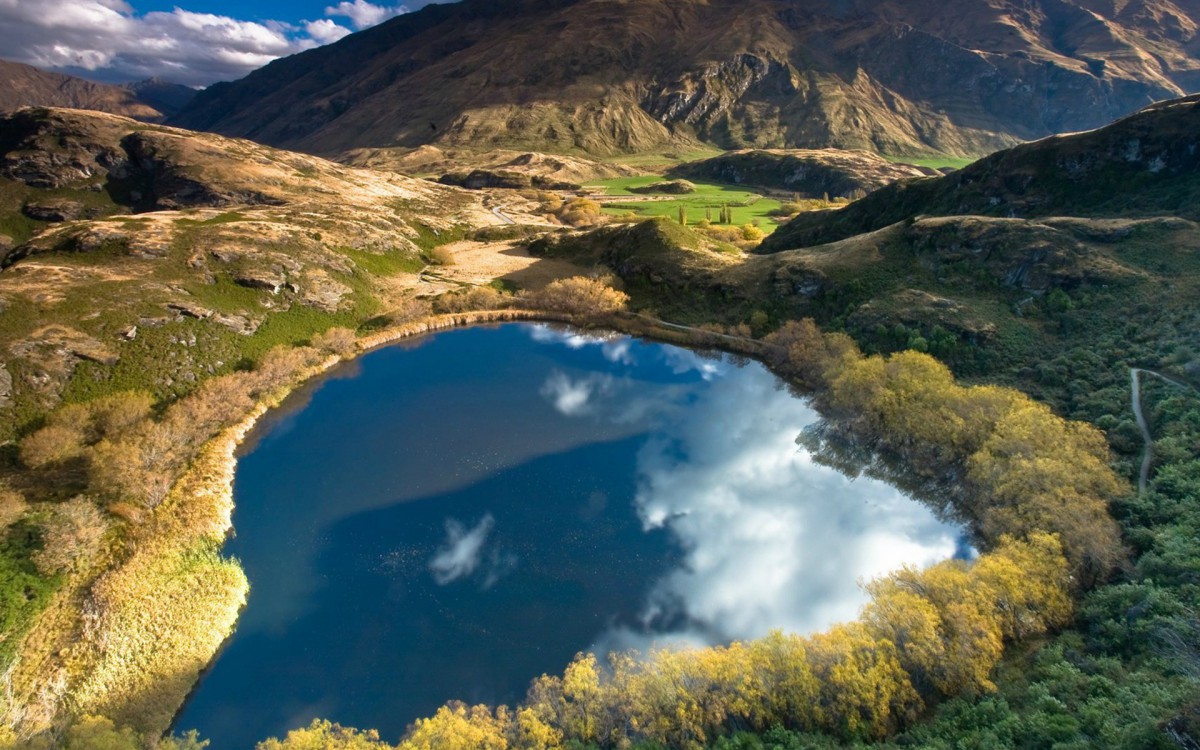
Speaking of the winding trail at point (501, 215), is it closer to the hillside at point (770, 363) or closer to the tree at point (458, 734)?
the hillside at point (770, 363)

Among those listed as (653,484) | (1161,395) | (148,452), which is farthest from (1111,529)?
(148,452)

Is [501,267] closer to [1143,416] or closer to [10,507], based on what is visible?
[10,507]

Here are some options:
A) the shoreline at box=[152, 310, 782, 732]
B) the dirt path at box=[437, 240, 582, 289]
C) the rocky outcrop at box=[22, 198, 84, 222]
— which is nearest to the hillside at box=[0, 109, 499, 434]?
the rocky outcrop at box=[22, 198, 84, 222]

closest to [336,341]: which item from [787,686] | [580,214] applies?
[787,686]

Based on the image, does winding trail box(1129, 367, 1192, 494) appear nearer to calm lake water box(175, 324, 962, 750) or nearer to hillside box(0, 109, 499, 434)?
calm lake water box(175, 324, 962, 750)

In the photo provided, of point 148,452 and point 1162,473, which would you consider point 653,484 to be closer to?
point 1162,473

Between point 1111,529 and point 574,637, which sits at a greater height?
point 1111,529

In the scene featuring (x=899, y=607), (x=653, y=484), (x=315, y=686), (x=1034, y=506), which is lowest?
(x=315, y=686)
